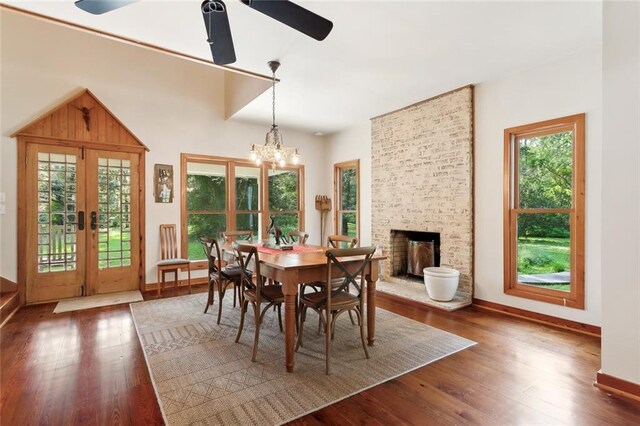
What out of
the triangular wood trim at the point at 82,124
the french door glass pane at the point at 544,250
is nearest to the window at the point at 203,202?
the triangular wood trim at the point at 82,124

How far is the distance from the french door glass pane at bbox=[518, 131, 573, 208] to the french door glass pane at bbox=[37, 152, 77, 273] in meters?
6.08

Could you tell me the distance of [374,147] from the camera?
18.4ft

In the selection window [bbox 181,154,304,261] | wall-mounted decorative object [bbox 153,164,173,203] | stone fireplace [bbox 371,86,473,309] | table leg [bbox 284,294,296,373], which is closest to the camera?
table leg [bbox 284,294,296,373]

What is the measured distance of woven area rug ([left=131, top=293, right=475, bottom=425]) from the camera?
2014 millimetres

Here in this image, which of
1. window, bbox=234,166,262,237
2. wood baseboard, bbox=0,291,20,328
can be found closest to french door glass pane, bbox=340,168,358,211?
window, bbox=234,166,262,237

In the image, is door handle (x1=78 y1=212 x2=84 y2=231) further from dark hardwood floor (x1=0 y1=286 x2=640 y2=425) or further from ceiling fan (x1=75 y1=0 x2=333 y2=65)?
ceiling fan (x1=75 y1=0 x2=333 y2=65)

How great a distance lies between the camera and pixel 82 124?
4.52 m

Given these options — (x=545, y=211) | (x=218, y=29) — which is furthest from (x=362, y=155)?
(x=218, y=29)

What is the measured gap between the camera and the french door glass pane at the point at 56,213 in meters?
4.30

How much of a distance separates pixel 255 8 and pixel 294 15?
0.81 feet

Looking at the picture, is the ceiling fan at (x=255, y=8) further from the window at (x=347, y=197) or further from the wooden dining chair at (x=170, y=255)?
the window at (x=347, y=197)

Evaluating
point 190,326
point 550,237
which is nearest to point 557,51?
point 550,237

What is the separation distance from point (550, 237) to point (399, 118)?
2.73 meters

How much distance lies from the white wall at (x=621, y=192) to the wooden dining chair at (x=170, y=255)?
492cm
